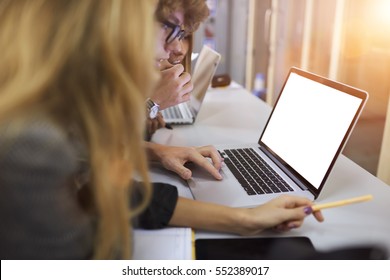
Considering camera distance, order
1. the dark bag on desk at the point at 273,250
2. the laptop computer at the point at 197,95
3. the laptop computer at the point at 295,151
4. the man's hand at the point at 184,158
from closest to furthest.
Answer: the dark bag on desk at the point at 273,250, the laptop computer at the point at 295,151, the man's hand at the point at 184,158, the laptop computer at the point at 197,95

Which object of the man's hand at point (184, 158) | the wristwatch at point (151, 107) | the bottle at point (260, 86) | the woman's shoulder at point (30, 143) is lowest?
the bottle at point (260, 86)

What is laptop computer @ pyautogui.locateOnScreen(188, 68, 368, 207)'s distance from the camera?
80 centimetres

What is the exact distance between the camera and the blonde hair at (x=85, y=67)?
0.47 meters

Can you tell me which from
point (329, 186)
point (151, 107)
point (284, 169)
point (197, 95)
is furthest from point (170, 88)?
point (329, 186)

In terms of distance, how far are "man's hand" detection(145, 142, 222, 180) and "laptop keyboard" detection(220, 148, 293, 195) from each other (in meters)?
0.05

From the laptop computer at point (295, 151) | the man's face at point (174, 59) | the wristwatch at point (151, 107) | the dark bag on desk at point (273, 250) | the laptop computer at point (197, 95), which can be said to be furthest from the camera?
the laptop computer at point (197, 95)

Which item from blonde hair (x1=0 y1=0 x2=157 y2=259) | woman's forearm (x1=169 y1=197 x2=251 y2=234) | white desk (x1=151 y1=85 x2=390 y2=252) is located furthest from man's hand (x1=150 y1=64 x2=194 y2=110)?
blonde hair (x1=0 y1=0 x2=157 y2=259)

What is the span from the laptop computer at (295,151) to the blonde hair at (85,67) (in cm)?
36

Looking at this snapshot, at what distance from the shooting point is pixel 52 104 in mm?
474

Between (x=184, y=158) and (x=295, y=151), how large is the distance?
0.27m

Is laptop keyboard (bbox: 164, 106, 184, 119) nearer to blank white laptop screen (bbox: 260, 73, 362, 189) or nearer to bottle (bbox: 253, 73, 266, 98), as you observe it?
blank white laptop screen (bbox: 260, 73, 362, 189)

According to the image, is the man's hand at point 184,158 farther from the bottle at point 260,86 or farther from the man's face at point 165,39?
the bottle at point 260,86

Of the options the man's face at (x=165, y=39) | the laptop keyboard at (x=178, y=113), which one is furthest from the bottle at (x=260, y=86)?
the man's face at (x=165, y=39)
